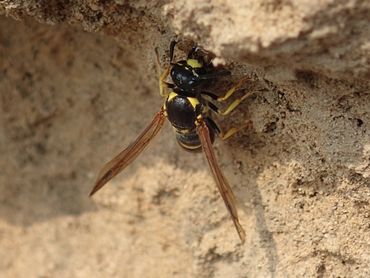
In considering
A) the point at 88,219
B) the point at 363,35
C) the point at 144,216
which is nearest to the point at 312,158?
the point at 363,35

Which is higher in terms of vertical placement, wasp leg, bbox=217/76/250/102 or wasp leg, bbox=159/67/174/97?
wasp leg, bbox=159/67/174/97

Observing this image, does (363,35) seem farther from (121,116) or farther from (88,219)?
(88,219)

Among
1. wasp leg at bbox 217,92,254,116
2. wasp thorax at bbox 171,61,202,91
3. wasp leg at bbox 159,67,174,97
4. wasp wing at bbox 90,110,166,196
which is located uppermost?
wasp leg at bbox 159,67,174,97

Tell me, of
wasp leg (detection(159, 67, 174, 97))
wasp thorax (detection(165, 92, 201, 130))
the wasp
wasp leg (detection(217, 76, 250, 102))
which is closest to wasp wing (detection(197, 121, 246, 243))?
the wasp

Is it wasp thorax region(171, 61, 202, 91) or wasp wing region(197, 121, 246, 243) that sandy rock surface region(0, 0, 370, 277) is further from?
wasp wing region(197, 121, 246, 243)

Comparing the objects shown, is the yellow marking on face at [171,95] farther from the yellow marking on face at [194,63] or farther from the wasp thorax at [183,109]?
the yellow marking on face at [194,63]

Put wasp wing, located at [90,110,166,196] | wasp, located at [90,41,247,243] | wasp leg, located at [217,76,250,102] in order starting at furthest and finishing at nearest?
wasp wing, located at [90,110,166,196]
wasp, located at [90,41,247,243]
wasp leg, located at [217,76,250,102]

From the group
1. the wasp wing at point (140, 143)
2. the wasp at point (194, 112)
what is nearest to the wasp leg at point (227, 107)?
the wasp at point (194, 112)
